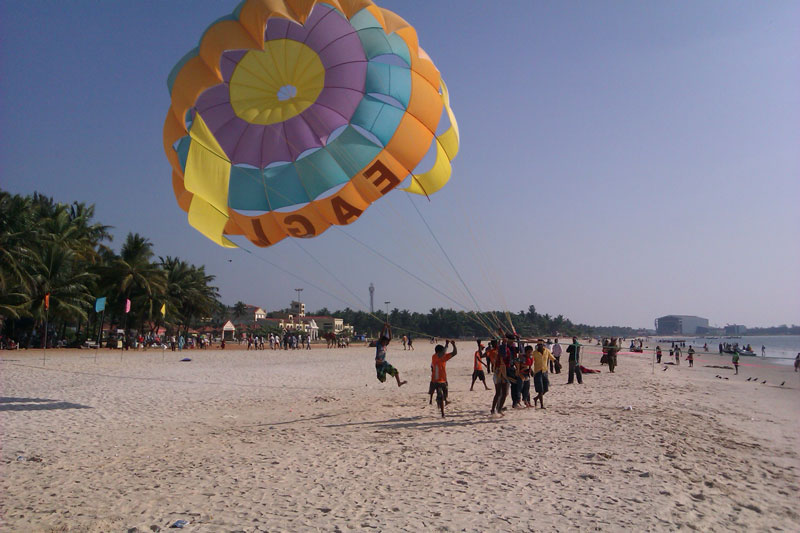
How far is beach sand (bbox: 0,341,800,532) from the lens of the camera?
14.5ft

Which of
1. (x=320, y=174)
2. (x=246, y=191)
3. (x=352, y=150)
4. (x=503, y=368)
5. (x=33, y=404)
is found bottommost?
(x=33, y=404)

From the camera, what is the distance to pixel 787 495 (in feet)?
16.4

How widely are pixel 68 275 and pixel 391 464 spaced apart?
3161cm

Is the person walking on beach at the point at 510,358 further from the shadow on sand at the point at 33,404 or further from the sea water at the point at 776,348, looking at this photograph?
the sea water at the point at 776,348

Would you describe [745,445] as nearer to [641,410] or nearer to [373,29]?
[641,410]

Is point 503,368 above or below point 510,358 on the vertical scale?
below

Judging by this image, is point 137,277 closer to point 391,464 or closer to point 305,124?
point 305,124

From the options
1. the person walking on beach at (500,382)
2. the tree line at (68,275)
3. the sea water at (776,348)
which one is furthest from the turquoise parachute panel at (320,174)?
the sea water at (776,348)

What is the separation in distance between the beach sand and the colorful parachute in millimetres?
3939

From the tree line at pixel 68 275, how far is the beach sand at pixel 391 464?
1686 cm

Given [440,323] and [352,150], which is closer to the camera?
[352,150]

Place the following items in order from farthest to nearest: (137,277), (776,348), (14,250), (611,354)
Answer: (776,348)
(137,277)
(14,250)
(611,354)

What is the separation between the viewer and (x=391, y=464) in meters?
6.04

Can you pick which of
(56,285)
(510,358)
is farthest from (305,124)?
(56,285)
